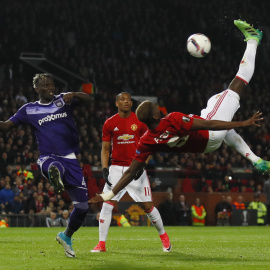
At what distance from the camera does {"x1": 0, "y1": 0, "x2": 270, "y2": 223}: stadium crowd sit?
23016mm

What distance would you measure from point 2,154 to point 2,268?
47.8 ft

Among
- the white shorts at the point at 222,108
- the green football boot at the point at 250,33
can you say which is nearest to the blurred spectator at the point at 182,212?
the green football boot at the point at 250,33

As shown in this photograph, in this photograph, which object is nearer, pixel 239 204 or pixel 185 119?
pixel 185 119

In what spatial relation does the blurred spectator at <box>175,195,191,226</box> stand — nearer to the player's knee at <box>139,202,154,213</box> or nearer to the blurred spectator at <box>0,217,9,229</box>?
the blurred spectator at <box>0,217,9,229</box>

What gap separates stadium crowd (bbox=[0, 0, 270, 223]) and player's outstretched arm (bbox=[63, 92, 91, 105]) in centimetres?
1215

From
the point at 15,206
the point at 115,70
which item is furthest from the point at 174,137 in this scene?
the point at 115,70

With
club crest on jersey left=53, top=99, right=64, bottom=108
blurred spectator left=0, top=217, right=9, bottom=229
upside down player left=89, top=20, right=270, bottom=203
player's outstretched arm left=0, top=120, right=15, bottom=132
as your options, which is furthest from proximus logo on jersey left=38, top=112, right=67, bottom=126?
blurred spectator left=0, top=217, right=9, bottom=229

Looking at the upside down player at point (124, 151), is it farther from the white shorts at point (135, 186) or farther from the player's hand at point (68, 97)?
the player's hand at point (68, 97)

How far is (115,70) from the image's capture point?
1294 inches

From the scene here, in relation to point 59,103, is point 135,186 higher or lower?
lower

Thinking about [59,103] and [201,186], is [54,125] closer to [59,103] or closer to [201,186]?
[59,103]

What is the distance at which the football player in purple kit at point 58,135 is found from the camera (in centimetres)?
944

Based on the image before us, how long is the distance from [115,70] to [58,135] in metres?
23.6

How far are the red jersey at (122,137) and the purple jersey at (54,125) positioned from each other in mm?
1890
